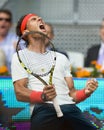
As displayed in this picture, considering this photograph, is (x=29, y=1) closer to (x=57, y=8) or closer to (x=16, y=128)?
(x=57, y=8)

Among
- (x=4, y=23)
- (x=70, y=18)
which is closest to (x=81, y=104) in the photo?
(x=4, y=23)

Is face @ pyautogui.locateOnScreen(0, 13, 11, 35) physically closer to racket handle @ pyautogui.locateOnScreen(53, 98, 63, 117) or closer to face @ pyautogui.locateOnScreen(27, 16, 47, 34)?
face @ pyautogui.locateOnScreen(27, 16, 47, 34)

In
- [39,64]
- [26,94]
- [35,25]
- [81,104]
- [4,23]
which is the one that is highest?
[35,25]

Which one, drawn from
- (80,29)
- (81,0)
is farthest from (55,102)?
(80,29)

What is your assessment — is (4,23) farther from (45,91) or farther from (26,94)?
(45,91)

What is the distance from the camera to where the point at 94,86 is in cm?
353

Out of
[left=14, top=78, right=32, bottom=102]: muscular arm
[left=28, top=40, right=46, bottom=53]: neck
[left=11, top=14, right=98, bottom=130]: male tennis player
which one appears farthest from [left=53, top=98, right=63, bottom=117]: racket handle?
[left=28, top=40, right=46, bottom=53]: neck

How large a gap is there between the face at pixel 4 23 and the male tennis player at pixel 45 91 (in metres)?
2.59

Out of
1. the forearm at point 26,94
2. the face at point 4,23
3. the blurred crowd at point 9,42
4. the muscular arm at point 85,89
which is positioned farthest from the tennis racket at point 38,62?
the face at point 4,23

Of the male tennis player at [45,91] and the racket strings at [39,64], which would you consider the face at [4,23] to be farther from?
the racket strings at [39,64]

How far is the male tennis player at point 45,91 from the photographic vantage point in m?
3.45

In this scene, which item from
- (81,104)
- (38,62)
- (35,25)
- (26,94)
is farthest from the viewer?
(81,104)

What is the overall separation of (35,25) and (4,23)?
9.13 ft

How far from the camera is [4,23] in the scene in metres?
6.40
